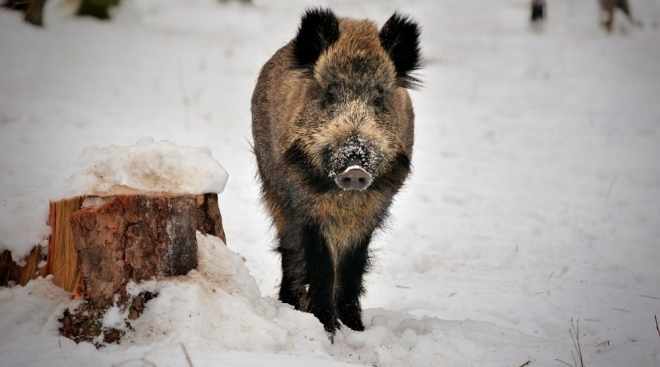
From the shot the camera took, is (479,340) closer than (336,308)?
Yes

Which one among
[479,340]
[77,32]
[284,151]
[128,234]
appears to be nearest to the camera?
[128,234]

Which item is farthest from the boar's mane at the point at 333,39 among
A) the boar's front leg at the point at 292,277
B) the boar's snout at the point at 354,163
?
the boar's front leg at the point at 292,277

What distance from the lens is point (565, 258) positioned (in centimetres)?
A: 625

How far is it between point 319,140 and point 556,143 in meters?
7.75

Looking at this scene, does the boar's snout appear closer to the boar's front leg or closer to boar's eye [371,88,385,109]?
boar's eye [371,88,385,109]

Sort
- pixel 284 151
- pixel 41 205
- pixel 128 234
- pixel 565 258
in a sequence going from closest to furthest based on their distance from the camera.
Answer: pixel 128 234 → pixel 41 205 → pixel 284 151 → pixel 565 258

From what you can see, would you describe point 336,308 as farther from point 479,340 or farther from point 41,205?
point 41,205

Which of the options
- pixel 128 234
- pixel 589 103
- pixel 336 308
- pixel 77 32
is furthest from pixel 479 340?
pixel 77 32

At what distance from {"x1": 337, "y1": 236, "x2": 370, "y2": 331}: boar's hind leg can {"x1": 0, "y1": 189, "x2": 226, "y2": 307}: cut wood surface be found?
1.42m

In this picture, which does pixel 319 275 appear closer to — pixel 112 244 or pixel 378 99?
pixel 378 99

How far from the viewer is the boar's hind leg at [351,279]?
423 centimetres

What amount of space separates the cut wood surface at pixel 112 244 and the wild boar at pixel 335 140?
1044 mm

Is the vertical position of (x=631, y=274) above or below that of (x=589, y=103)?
above

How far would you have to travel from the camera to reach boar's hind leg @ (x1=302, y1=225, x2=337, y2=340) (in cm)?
397
